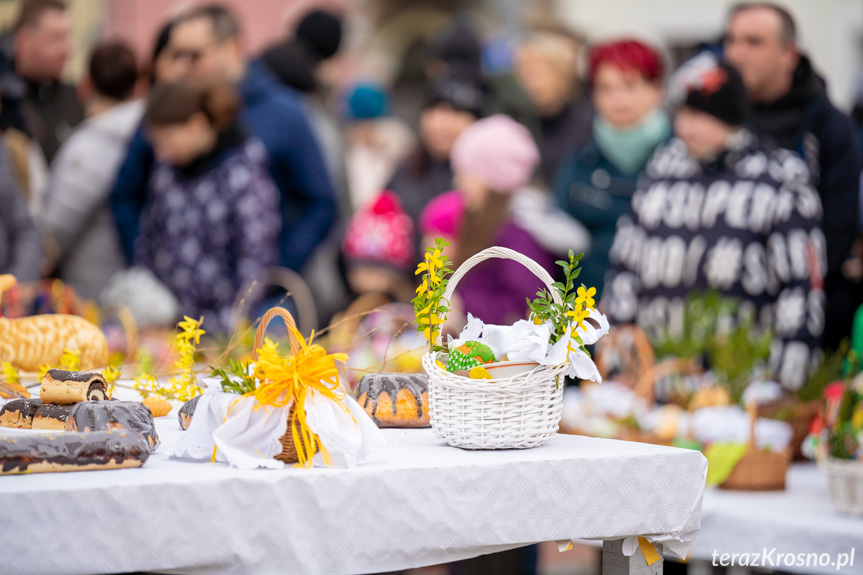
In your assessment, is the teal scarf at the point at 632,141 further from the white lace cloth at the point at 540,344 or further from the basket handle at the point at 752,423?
the white lace cloth at the point at 540,344

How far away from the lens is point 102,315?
3859mm

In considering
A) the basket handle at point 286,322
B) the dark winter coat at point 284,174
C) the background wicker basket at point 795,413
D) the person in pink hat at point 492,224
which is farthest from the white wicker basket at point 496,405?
the dark winter coat at point 284,174

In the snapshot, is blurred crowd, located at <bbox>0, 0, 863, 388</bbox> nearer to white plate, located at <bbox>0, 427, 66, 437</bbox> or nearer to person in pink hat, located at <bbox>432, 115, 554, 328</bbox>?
person in pink hat, located at <bbox>432, 115, 554, 328</bbox>

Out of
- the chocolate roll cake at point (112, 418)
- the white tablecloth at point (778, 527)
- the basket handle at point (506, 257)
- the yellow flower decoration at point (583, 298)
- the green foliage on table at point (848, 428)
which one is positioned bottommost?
the white tablecloth at point (778, 527)

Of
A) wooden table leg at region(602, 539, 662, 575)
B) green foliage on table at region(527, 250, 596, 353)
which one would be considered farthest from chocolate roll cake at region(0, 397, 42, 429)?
wooden table leg at region(602, 539, 662, 575)

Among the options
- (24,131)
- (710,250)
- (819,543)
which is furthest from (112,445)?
(24,131)

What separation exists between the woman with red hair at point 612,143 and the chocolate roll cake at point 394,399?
2547 mm

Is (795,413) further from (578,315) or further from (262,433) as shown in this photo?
(262,433)

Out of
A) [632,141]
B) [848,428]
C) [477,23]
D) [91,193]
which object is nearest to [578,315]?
[848,428]

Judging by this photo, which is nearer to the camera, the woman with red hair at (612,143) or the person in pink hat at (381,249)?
the woman with red hair at (612,143)

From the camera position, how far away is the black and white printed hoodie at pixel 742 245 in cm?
369

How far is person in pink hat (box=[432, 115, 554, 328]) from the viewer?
4.31 meters

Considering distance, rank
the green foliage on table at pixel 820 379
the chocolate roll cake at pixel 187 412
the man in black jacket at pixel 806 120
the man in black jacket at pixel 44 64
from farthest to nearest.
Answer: the man in black jacket at pixel 44 64, the man in black jacket at pixel 806 120, the green foliage on table at pixel 820 379, the chocolate roll cake at pixel 187 412

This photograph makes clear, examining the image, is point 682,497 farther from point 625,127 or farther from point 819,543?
point 625,127
